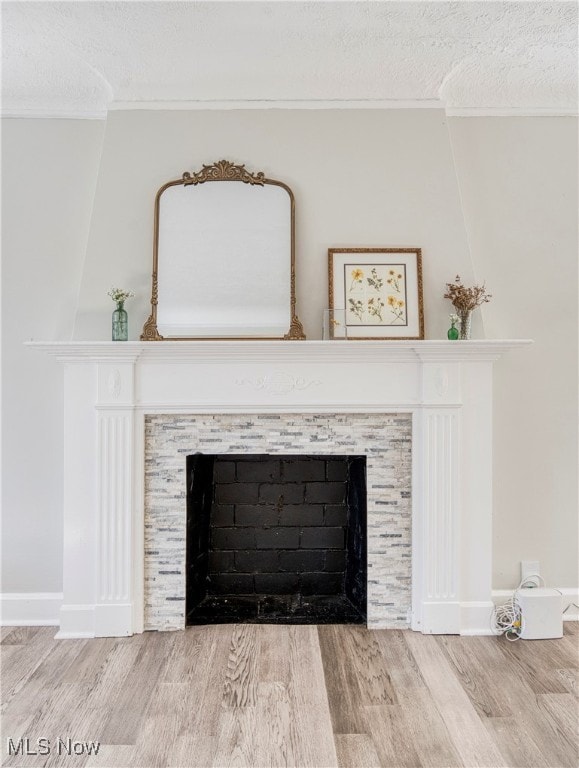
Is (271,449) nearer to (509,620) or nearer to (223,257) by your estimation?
(223,257)

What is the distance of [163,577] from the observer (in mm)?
2666

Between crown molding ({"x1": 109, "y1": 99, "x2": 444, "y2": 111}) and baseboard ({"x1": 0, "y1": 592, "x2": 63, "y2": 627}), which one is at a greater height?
crown molding ({"x1": 109, "y1": 99, "x2": 444, "y2": 111})

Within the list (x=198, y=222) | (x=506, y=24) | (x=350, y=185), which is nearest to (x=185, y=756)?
(x=198, y=222)

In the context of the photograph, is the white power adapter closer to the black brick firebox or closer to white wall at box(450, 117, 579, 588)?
white wall at box(450, 117, 579, 588)

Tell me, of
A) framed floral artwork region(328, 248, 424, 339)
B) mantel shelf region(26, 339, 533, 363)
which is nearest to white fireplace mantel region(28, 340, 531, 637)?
mantel shelf region(26, 339, 533, 363)

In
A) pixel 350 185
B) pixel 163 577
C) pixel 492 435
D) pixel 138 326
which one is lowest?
pixel 163 577

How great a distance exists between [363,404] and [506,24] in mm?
1629

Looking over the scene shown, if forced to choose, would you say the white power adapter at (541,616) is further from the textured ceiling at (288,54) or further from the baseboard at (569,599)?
the textured ceiling at (288,54)

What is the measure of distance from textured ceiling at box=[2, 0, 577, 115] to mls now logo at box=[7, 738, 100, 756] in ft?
8.40

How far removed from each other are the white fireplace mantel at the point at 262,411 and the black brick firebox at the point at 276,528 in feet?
1.49

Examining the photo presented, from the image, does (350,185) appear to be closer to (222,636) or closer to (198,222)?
(198,222)

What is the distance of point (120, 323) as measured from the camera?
2.60 meters

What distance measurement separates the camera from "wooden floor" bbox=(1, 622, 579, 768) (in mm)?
1793

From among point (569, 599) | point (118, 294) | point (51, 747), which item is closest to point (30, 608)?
point (51, 747)
